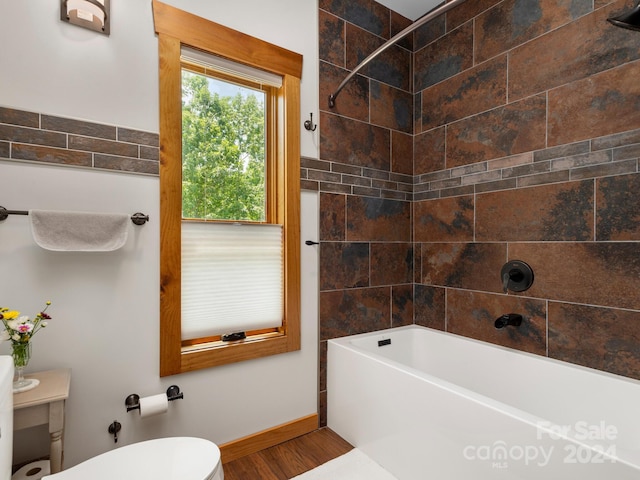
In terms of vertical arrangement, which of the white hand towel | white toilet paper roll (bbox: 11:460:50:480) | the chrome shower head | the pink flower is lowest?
white toilet paper roll (bbox: 11:460:50:480)

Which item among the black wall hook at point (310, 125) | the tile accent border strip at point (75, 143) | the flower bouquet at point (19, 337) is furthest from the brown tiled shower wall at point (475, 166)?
the flower bouquet at point (19, 337)

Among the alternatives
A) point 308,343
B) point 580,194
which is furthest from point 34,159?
A: point 580,194

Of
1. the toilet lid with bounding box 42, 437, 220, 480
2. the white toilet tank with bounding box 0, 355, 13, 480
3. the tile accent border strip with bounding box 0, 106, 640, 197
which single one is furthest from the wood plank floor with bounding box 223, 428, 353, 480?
the tile accent border strip with bounding box 0, 106, 640, 197

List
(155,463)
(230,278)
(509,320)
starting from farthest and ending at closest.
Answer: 1. (509,320)
2. (230,278)
3. (155,463)

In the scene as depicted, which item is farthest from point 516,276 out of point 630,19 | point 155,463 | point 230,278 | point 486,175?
point 155,463

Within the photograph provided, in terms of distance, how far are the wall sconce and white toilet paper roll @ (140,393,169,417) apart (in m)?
1.75

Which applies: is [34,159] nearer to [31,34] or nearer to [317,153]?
[31,34]

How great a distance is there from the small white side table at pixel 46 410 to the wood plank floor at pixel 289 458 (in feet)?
2.70

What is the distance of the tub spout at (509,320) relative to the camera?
6.36 feet

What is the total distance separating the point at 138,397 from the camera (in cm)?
160

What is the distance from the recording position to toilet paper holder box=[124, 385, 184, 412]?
1.56 metres

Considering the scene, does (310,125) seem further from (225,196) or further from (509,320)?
(509,320)

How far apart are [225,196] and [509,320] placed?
1.86 metres

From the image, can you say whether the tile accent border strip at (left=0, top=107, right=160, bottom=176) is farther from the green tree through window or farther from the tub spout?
the tub spout
